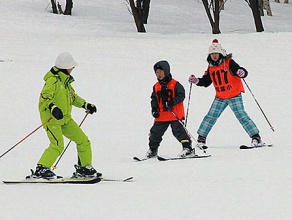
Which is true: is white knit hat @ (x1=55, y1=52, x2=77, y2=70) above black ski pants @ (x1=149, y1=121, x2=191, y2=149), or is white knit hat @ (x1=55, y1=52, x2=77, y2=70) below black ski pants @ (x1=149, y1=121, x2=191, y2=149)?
above

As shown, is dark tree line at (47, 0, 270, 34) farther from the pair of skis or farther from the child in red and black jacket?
the pair of skis

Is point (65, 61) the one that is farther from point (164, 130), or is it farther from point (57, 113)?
point (164, 130)

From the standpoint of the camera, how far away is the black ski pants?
347 inches

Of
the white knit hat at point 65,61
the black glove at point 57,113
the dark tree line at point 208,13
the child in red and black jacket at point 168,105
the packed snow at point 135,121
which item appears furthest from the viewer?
the dark tree line at point 208,13

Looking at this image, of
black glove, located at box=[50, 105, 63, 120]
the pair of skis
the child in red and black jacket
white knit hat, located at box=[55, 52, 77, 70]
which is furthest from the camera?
the child in red and black jacket

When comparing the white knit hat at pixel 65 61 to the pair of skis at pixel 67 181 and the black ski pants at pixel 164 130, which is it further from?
the black ski pants at pixel 164 130

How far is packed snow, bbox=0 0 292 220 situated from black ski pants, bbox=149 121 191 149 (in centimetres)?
36

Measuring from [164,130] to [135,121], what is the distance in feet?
10.8

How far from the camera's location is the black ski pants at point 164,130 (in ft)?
28.9

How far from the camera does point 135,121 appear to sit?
12.2 metres

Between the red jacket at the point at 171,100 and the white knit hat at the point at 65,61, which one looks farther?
the red jacket at the point at 171,100

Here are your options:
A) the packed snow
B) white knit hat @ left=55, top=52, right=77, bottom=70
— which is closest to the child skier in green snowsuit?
white knit hat @ left=55, top=52, right=77, bottom=70

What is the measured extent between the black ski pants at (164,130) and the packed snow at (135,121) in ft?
1.17

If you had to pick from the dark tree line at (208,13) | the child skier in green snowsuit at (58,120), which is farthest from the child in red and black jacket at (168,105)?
the dark tree line at (208,13)
